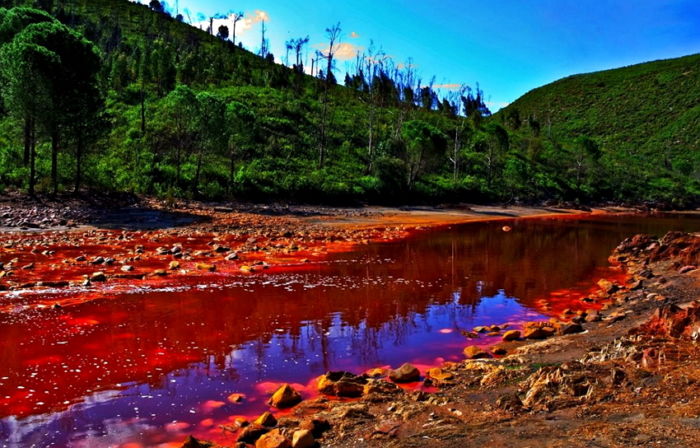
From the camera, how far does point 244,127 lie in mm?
37000

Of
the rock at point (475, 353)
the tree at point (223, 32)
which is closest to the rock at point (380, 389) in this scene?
the rock at point (475, 353)

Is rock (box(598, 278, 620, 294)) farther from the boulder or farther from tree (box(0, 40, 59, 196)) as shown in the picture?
tree (box(0, 40, 59, 196))

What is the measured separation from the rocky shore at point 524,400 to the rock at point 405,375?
0.02 m

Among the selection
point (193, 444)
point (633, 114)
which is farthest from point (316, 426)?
point (633, 114)

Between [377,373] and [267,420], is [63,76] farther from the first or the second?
[267,420]

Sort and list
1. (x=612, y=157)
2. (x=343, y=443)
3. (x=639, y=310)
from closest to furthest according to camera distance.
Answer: (x=343, y=443) < (x=639, y=310) < (x=612, y=157)

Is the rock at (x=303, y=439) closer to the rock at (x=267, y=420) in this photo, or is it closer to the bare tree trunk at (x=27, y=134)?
the rock at (x=267, y=420)

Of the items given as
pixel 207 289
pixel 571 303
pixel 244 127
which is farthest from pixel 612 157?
pixel 207 289

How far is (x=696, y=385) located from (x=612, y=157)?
296 feet

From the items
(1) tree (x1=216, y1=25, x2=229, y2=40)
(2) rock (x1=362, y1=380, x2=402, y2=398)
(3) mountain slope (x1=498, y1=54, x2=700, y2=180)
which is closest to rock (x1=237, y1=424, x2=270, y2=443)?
(2) rock (x1=362, y1=380, x2=402, y2=398)

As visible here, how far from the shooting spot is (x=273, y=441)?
17.0 feet

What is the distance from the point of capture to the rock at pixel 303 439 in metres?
5.13

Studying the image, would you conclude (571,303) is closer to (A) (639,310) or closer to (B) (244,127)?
(A) (639,310)

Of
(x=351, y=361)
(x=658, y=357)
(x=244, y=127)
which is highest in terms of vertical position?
(x=244, y=127)
